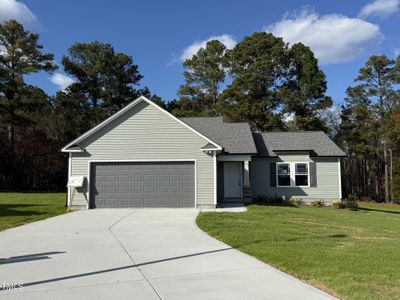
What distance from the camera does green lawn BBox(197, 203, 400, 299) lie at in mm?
5500

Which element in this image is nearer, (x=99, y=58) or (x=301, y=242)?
(x=301, y=242)

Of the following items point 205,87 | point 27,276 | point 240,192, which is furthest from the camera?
point 205,87

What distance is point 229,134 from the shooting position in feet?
74.3

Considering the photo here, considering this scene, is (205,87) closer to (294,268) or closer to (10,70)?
(10,70)

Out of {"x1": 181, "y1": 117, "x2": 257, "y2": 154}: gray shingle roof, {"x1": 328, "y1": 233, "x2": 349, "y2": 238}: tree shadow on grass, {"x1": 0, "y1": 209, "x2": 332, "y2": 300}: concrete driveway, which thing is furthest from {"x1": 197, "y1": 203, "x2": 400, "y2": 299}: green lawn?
{"x1": 181, "y1": 117, "x2": 257, "y2": 154}: gray shingle roof

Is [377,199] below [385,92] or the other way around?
below

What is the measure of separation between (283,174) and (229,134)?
3.79 meters

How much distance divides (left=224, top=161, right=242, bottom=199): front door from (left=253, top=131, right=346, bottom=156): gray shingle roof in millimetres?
2199

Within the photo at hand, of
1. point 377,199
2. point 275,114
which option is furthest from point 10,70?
point 377,199

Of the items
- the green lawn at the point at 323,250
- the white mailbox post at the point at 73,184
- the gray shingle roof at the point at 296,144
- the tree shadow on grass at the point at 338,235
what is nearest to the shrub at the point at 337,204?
the gray shingle roof at the point at 296,144

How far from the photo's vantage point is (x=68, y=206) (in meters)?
17.5

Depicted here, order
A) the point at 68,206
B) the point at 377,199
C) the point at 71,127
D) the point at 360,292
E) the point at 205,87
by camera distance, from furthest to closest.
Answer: the point at 205,87 < the point at 71,127 < the point at 377,199 < the point at 68,206 < the point at 360,292

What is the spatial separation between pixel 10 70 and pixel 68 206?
1052 inches

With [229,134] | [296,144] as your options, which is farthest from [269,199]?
[229,134]
